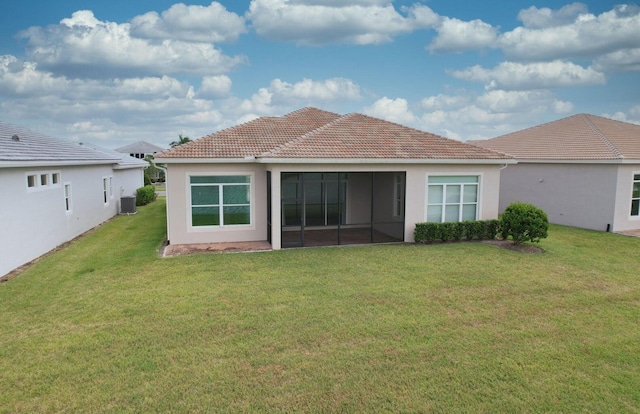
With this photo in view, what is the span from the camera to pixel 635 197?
18688 millimetres

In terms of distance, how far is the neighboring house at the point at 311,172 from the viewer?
1430cm

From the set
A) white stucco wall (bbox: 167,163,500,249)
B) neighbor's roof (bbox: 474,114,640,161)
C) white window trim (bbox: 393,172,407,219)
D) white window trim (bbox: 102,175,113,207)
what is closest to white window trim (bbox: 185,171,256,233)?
white stucco wall (bbox: 167,163,500,249)

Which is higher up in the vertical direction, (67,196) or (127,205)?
(67,196)

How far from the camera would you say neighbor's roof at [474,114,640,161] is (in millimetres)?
19031

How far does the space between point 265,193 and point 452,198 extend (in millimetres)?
7106

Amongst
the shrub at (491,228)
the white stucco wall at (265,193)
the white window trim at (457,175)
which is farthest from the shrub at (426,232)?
the shrub at (491,228)

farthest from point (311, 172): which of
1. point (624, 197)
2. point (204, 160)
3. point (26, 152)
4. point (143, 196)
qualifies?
point (143, 196)

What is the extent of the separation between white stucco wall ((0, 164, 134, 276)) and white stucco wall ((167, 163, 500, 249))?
12.8 ft

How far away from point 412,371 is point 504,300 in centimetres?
422

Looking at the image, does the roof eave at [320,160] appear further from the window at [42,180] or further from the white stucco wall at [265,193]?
the window at [42,180]

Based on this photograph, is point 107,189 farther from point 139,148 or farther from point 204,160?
point 139,148

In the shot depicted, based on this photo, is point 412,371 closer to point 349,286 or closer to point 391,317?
point 391,317

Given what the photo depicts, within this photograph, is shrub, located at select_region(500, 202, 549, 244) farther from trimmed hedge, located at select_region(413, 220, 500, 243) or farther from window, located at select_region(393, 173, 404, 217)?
window, located at select_region(393, 173, 404, 217)

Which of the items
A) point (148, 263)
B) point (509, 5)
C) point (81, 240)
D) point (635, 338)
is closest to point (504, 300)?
point (635, 338)
